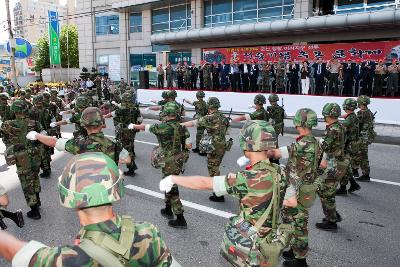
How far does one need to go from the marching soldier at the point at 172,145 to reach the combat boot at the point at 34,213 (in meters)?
2.29

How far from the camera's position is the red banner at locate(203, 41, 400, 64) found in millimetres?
18797

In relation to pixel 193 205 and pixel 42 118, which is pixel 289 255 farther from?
pixel 42 118

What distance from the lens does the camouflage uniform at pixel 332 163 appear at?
554cm

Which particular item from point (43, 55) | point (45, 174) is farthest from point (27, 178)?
point (43, 55)

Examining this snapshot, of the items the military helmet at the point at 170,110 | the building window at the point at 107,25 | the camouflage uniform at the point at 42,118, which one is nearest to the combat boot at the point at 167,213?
the military helmet at the point at 170,110

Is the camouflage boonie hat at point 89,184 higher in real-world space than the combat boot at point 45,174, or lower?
higher

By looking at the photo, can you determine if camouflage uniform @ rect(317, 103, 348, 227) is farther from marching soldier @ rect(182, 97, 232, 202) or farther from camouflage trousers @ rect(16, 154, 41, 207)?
camouflage trousers @ rect(16, 154, 41, 207)

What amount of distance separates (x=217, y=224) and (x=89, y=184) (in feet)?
14.3

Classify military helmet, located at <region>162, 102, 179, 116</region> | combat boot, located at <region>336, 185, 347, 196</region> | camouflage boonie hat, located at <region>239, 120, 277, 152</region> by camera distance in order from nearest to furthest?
camouflage boonie hat, located at <region>239, 120, 277, 152</region>
military helmet, located at <region>162, 102, 179, 116</region>
combat boot, located at <region>336, 185, 347, 196</region>

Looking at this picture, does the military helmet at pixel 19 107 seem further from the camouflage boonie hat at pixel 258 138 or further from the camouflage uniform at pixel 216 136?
the camouflage boonie hat at pixel 258 138

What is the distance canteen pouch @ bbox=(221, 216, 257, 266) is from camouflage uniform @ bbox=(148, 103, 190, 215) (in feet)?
8.52

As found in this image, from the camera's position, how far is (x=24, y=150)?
6.23 m

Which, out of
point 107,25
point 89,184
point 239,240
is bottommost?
point 239,240

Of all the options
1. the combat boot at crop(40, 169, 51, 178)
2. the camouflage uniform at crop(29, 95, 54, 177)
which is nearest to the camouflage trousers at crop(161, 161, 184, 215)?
the camouflage uniform at crop(29, 95, 54, 177)
